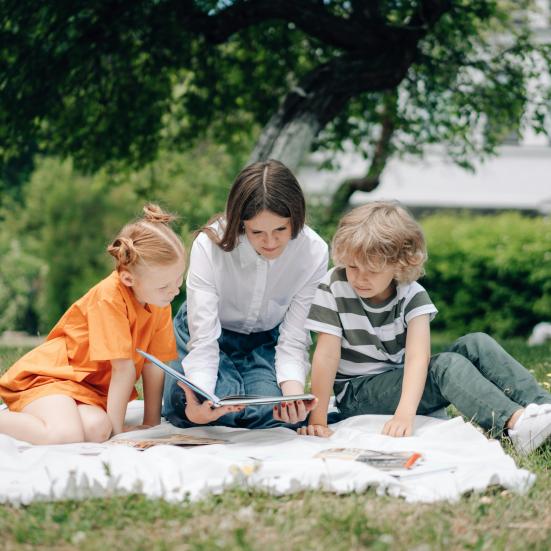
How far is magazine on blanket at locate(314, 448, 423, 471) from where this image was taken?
2758 mm

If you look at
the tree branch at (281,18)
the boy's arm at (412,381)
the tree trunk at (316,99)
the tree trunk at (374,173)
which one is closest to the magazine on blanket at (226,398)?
the boy's arm at (412,381)

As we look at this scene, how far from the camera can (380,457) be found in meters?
2.83

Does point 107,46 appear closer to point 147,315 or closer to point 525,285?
point 147,315

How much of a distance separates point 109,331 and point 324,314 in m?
0.94

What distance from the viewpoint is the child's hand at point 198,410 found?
10.2 ft

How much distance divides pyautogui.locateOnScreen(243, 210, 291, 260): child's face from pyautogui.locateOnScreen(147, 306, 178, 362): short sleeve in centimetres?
56

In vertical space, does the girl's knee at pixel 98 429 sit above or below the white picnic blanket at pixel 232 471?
below

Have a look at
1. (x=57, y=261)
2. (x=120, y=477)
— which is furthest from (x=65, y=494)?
(x=57, y=261)

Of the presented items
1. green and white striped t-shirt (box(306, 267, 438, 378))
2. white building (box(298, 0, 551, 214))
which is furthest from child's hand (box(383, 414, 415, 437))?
white building (box(298, 0, 551, 214))

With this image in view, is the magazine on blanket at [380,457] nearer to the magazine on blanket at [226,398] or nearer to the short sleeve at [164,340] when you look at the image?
the magazine on blanket at [226,398]

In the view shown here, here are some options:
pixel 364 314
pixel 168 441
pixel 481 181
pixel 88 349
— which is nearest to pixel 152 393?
pixel 88 349

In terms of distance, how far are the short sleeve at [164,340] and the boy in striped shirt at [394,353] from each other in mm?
645

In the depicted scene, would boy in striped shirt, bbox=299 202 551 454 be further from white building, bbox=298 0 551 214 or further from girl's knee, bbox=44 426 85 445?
white building, bbox=298 0 551 214

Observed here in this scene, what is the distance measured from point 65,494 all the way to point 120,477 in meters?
0.17
